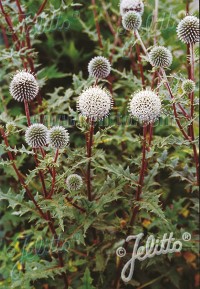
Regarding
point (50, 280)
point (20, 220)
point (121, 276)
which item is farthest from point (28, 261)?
point (20, 220)

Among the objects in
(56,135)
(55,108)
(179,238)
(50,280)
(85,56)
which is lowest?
(50,280)

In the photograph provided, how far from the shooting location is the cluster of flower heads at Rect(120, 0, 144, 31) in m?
2.80

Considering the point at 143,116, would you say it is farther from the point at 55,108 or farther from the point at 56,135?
the point at 55,108

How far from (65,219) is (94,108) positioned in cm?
74

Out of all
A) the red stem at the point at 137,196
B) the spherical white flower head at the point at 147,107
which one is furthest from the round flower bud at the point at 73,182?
the spherical white flower head at the point at 147,107

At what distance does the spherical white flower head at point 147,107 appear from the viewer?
2312mm

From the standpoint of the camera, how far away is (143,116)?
2.32 m

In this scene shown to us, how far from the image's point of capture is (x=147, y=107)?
2312 mm

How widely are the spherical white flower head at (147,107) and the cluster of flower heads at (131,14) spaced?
25.8 inches

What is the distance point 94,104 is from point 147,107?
10.5 inches

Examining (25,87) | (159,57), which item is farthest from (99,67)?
(25,87)

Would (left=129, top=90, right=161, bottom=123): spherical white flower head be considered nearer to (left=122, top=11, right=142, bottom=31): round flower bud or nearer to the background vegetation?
the background vegetation
